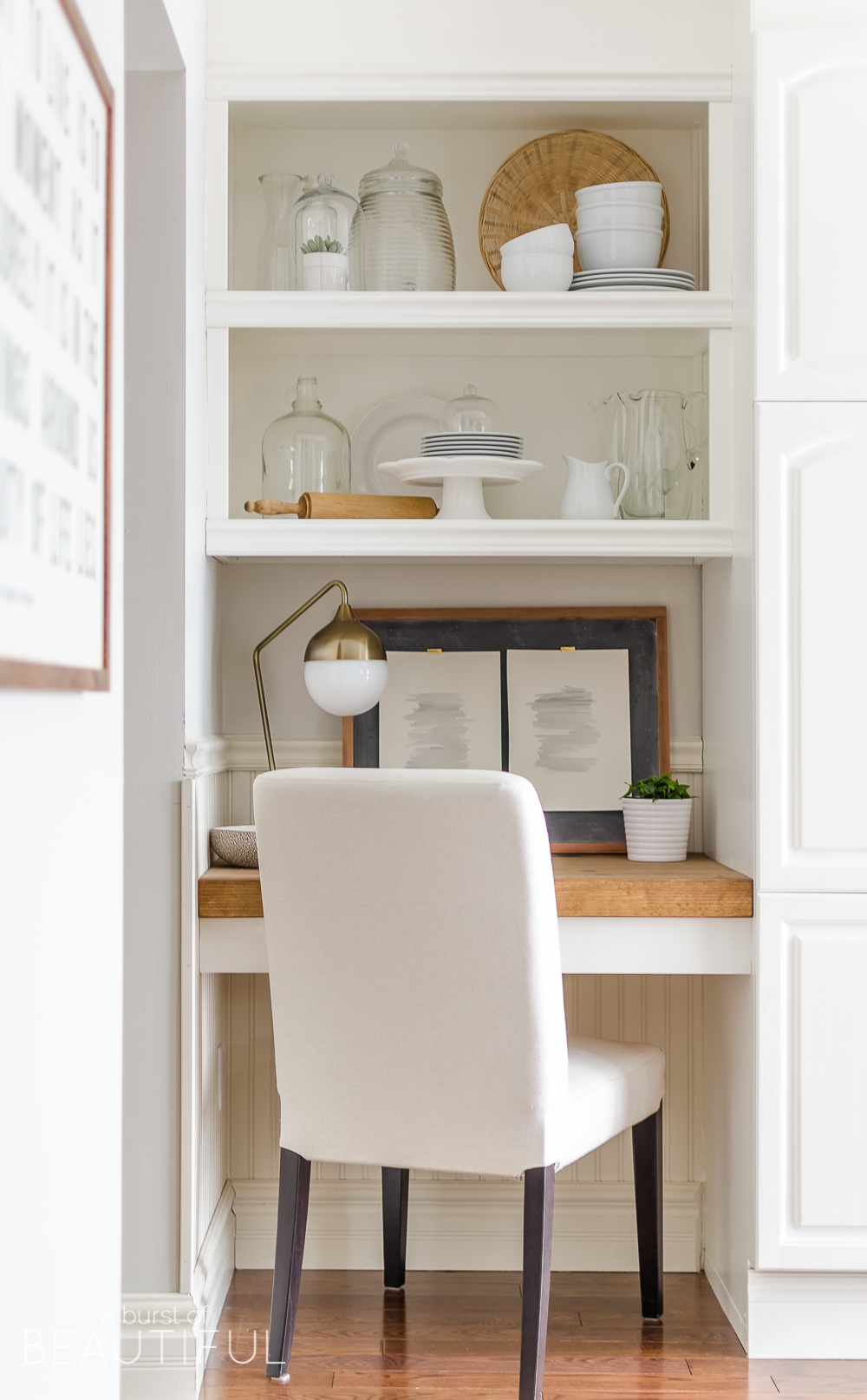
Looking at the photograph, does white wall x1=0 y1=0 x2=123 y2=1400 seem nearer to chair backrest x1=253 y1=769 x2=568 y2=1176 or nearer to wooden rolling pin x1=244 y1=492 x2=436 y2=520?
chair backrest x1=253 y1=769 x2=568 y2=1176

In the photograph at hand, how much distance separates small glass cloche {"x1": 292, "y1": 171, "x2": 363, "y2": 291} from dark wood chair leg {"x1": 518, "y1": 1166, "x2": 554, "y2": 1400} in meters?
1.62

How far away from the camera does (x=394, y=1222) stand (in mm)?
2264

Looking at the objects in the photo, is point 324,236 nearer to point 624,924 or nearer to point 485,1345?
point 624,924

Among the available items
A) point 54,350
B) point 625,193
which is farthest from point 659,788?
point 54,350

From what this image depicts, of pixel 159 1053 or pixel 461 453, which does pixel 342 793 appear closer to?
pixel 159 1053

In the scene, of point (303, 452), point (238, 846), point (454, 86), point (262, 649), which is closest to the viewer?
point (238, 846)

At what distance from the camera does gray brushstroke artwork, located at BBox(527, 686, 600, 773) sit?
2.47m

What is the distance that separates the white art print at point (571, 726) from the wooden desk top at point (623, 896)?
0.40 metres

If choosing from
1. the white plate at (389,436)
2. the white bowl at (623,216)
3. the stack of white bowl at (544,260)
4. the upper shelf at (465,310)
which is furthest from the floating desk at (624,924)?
the white bowl at (623,216)

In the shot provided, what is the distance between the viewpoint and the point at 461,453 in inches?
88.1

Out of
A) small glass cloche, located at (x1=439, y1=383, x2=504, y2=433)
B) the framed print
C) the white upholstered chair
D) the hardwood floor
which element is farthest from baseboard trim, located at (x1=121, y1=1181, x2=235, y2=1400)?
small glass cloche, located at (x1=439, y1=383, x2=504, y2=433)

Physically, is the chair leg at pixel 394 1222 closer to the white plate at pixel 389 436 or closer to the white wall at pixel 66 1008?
the white wall at pixel 66 1008

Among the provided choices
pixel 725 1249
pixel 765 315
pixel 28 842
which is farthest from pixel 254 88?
pixel 725 1249

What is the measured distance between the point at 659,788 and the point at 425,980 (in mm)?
722
